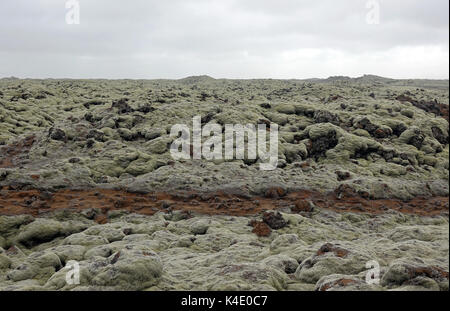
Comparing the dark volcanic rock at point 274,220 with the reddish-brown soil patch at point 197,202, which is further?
the reddish-brown soil patch at point 197,202

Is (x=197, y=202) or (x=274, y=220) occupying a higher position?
(x=197, y=202)

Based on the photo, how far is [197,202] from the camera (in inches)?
1192

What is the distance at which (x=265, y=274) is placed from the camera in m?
15.5

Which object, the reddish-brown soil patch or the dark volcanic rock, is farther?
the reddish-brown soil patch

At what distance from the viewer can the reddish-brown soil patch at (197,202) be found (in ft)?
94.6

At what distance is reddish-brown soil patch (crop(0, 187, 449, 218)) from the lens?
2883 centimetres

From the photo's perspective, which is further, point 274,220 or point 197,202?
point 197,202

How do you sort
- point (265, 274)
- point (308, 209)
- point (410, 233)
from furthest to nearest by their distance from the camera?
point (308, 209) < point (410, 233) < point (265, 274)

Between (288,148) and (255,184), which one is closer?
(255,184)
